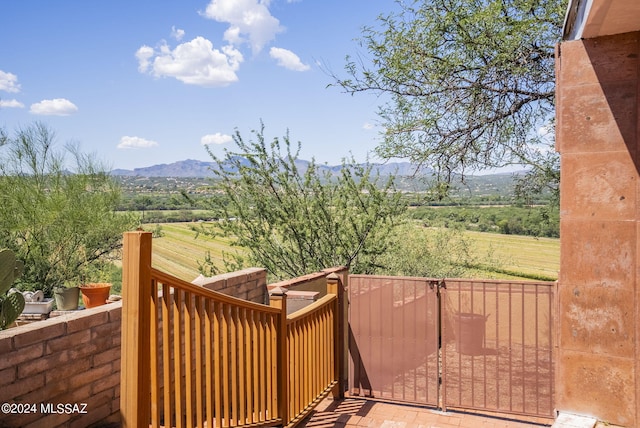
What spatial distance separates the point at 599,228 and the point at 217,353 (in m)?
2.31

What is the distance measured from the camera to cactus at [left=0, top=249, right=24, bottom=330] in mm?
3643

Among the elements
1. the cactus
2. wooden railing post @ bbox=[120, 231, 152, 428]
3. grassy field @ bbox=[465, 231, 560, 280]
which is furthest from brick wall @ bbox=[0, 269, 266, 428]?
grassy field @ bbox=[465, 231, 560, 280]

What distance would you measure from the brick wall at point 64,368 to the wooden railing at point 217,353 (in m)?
0.38

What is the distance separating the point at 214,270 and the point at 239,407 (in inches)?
370

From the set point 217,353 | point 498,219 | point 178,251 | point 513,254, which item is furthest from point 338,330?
point 178,251

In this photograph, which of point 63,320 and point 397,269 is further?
point 397,269

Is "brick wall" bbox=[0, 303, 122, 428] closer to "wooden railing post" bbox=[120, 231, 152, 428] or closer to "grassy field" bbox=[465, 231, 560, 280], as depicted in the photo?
"wooden railing post" bbox=[120, 231, 152, 428]

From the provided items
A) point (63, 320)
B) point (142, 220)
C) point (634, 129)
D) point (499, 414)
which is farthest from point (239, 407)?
point (142, 220)

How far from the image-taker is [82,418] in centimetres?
299

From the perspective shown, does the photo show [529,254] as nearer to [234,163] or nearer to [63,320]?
[234,163]

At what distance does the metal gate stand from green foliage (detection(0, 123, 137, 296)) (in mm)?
10760

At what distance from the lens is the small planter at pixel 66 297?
913 centimetres

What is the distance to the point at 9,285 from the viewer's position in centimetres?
368

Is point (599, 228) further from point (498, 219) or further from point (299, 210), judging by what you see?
point (498, 219)
